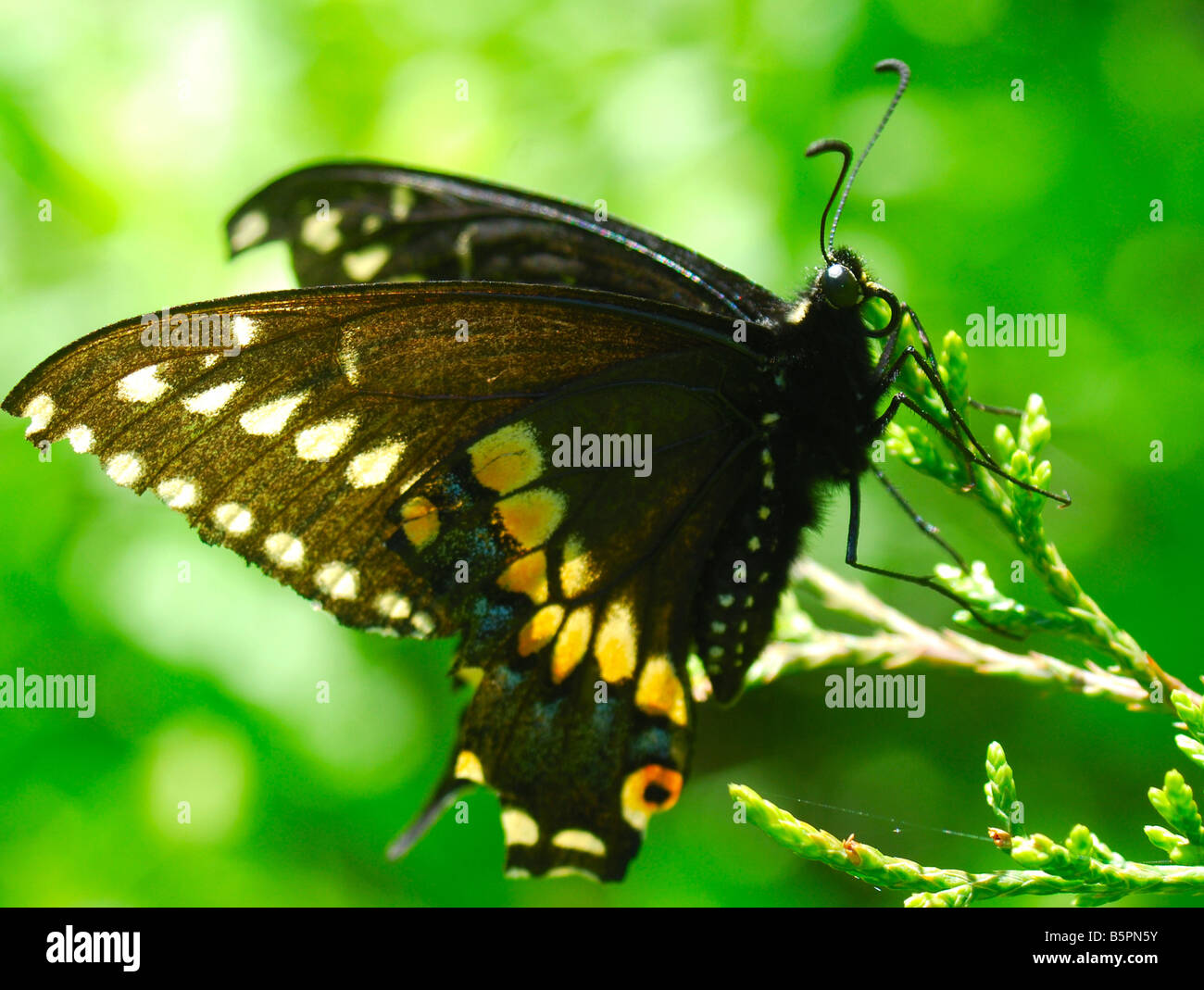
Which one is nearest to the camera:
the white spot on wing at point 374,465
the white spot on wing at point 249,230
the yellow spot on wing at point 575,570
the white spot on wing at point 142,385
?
the white spot on wing at point 142,385

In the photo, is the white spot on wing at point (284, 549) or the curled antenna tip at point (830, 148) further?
the curled antenna tip at point (830, 148)

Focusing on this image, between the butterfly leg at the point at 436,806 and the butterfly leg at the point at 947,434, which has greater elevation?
the butterfly leg at the point at 947,434

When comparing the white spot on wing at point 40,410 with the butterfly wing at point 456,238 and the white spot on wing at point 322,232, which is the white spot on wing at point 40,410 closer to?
the butterfly wing at point 456,238

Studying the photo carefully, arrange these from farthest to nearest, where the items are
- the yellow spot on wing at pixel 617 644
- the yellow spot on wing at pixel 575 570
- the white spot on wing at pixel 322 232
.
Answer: the white spot on wing at pixel 322 232 → the yellow spot on wing at pixel 617 644 → the yellow spot on wing at pixel 575 570

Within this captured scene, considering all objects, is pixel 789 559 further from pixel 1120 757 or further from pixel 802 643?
pixel 1120 757

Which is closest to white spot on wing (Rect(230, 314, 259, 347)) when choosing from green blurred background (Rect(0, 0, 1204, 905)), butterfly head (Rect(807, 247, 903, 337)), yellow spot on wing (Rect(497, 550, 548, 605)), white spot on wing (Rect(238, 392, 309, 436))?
white spot on wing (Rect(238, 392, 309, 436))

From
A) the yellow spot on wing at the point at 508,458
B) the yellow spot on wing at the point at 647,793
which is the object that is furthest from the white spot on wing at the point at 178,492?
the yellow spot on wing at the point at 647,793

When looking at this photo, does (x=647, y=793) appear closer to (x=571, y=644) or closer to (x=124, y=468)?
(x=571, y=644)

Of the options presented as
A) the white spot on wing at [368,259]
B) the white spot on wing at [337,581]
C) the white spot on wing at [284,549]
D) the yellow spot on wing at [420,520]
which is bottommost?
the white spot on wing at [337,581]
